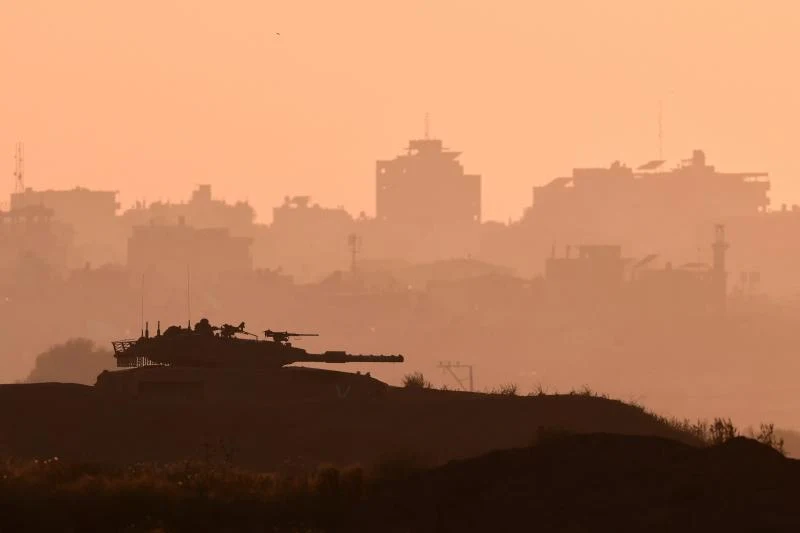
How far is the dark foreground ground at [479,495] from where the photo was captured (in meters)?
33.1

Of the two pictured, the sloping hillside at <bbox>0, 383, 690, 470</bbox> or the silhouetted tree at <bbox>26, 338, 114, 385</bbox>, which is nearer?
the sloping hillside at <bbox>0, 383, 690, 470</bbox>

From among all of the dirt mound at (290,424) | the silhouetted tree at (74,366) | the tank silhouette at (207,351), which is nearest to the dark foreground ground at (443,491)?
the dirt mound at (290,424)

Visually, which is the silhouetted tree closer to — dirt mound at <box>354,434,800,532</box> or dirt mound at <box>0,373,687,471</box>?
dirt mound at <box>0,373,687,471</box>

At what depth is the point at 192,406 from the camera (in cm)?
5291

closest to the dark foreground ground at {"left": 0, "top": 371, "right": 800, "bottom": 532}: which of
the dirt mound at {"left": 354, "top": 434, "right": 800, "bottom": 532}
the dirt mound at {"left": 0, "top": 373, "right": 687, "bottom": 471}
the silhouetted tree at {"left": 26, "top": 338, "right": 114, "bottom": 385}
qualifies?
the dirt mound at {"left": 354, "top": 434, "right": 800, "bottom": 532}

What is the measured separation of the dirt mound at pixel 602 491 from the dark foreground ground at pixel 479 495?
0.03 metres

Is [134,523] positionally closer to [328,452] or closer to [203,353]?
[328,452]

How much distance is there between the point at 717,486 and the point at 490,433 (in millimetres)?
16778

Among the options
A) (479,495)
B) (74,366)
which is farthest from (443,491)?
(74,366)

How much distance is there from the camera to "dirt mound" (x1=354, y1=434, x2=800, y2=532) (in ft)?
108

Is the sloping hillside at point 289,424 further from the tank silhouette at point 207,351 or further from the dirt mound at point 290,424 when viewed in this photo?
the tank silhouette at point 207,351

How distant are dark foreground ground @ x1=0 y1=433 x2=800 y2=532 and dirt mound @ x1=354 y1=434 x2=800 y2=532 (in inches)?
1.0

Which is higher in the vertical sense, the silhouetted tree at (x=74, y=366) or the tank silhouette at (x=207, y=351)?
the tank silhouette at (x=207, y=351)

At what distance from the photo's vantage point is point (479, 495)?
34750 mm
